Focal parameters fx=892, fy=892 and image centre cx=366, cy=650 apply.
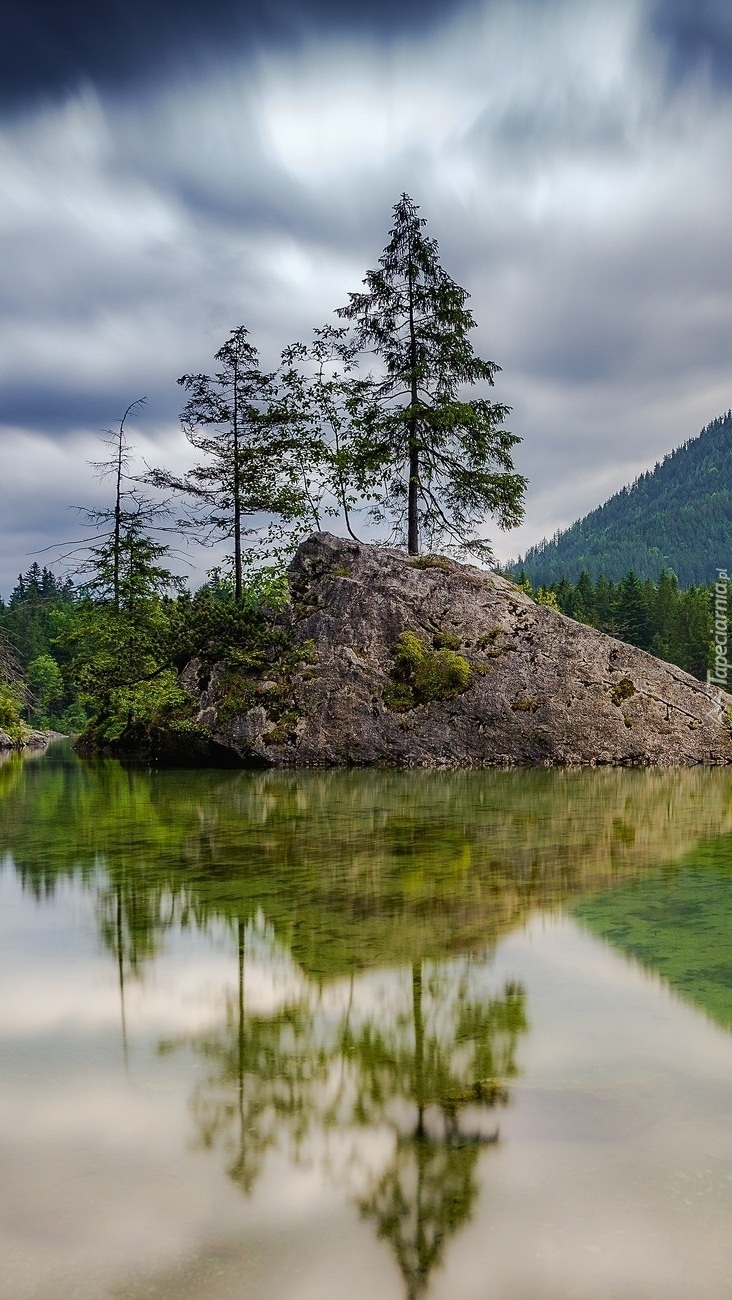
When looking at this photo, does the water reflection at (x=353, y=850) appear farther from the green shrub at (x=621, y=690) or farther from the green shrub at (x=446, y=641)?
the green shrub at (x=446, y=641)

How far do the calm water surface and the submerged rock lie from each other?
1336 centimetres

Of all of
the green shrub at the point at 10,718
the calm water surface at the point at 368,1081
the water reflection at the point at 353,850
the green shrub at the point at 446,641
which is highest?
the green shrub at the point at 446,641

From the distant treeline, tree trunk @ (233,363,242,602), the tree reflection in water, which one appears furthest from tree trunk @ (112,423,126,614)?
the distant treeline

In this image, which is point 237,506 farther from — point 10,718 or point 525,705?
point 10,718

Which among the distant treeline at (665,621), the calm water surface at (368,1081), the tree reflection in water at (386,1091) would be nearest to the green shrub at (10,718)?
the calm water surface at (368,1081)

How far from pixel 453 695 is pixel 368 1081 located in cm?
1919

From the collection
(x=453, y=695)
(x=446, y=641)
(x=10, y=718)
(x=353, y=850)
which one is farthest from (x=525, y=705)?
(x=10, y=718)

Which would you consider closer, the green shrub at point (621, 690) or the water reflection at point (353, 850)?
the water reflection at point (353, 850)

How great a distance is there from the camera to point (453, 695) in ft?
75.5

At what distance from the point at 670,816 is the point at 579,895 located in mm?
5343

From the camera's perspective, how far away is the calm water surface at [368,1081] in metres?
2.74

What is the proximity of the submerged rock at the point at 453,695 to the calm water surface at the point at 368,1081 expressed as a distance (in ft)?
43.8

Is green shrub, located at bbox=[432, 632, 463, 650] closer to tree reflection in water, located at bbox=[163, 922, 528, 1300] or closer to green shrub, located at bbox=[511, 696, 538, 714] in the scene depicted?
green shrub, located at bbox=[511, 696, 538, 714]

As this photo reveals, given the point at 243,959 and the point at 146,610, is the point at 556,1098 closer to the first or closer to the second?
the point at 243,959
